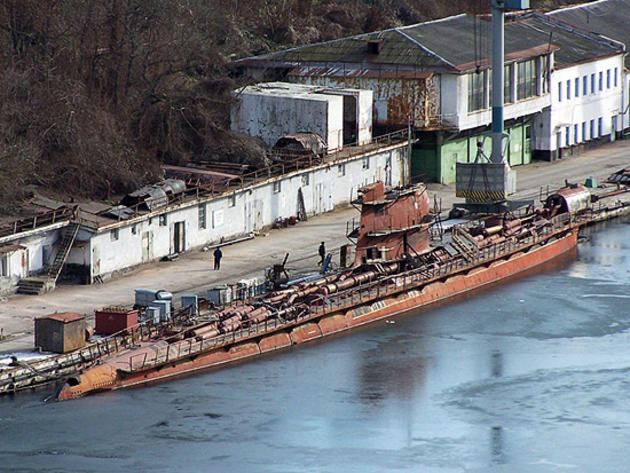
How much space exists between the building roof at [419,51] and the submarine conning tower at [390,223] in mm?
20663

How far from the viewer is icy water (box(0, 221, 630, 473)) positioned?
4744 centimetres

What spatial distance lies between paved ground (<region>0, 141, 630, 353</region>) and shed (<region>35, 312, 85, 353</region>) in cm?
96

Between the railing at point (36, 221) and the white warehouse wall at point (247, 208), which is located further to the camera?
the white warehouse wall at point (247, 208)

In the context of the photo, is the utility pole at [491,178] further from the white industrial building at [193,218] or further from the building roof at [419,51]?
the white industrial building at [193,218]

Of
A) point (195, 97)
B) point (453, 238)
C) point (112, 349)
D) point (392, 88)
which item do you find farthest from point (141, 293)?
point (392, 88)

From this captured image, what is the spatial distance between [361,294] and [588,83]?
→ 42296mm

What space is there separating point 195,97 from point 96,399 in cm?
3313

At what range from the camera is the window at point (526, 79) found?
3693 inches

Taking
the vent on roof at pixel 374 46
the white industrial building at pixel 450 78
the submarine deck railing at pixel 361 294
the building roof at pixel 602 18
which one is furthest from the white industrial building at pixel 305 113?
the building roof at pixel 602 18

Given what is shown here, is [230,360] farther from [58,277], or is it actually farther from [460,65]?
[460,65]

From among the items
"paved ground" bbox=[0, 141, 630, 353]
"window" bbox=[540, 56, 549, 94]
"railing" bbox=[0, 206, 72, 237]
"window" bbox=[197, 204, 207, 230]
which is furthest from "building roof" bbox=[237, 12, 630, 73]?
"railing" bbox=[0, 206, 72, 237]

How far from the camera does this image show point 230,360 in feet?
188

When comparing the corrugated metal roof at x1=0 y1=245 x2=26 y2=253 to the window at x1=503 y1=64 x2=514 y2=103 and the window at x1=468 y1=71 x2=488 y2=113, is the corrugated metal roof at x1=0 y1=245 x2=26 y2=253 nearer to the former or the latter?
the window at x1=468 y1=71 x2=488 y2=113

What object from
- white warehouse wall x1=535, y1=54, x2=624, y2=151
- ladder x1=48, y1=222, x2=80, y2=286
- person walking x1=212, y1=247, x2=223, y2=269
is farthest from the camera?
white warehouse wall x1=535, y1=54, x2=624, y2=151
